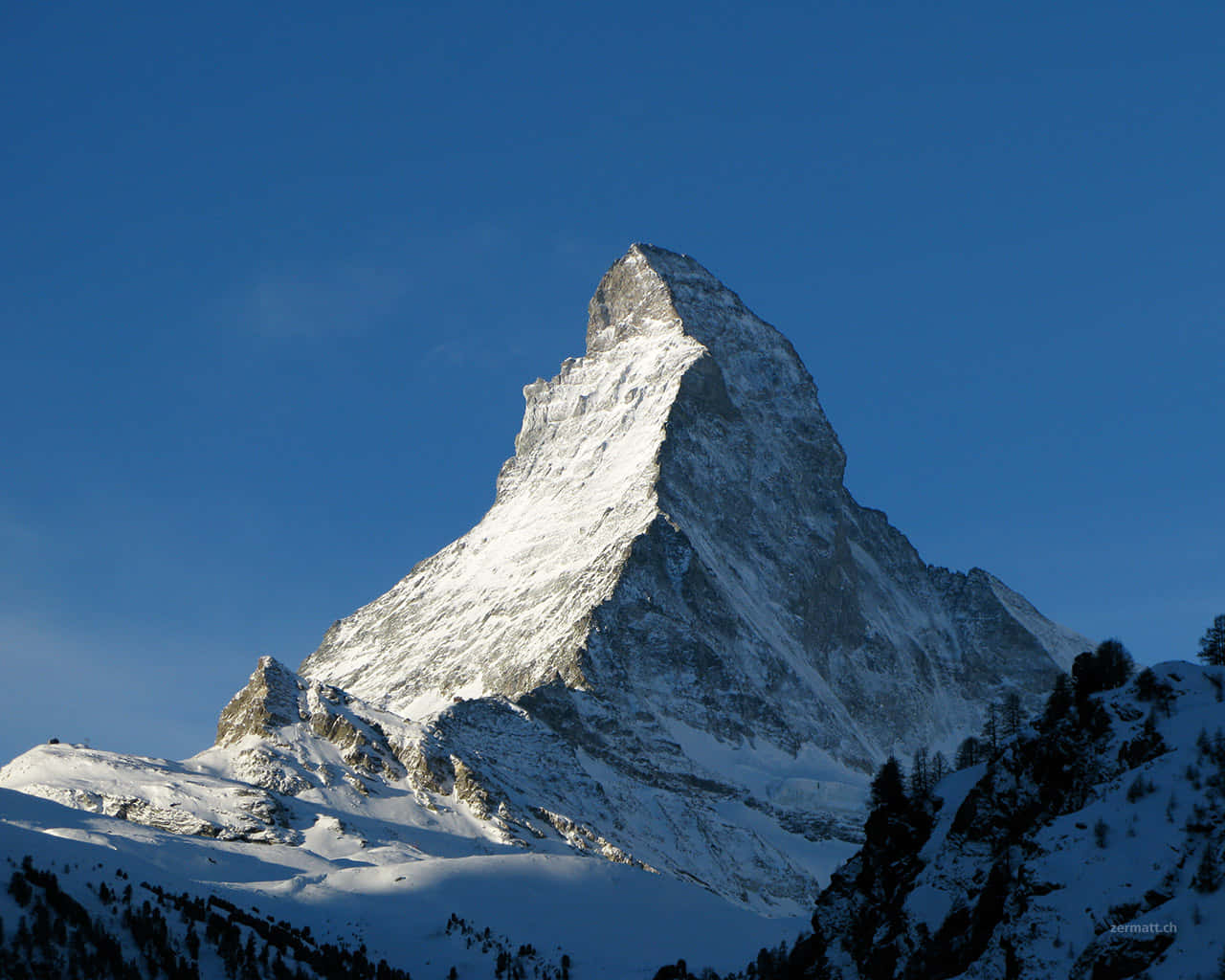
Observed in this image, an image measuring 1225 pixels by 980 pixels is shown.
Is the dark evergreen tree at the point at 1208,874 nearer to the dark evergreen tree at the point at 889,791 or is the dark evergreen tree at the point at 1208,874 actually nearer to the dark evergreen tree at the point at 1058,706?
the dark evergreen tree at the point at 1058,706

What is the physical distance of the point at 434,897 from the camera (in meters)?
135

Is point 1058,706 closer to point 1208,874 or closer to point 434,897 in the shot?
point 1208,874

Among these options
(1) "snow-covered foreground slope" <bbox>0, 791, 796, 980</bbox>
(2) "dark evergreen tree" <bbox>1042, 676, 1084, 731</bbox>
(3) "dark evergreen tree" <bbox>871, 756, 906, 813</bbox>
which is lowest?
(1) "snow-covered foreground slope" <bbox>0, 791, 796, 980</bbox>

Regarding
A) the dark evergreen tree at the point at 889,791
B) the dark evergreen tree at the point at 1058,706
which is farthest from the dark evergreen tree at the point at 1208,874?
the dark evergreen tree at the point at 889,791

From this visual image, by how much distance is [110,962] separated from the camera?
7900 cm

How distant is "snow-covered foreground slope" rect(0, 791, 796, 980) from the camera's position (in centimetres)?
11381

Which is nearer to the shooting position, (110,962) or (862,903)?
(110,962)

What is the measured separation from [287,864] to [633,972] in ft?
163

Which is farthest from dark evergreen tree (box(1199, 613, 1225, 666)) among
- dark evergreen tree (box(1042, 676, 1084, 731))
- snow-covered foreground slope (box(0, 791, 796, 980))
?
snow-covered foreground slope (box(0, 791, 796, 980))

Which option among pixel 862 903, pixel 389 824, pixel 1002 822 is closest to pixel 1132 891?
pixel 1002 822

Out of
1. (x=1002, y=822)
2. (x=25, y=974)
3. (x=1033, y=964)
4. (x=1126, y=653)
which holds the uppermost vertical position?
(x=1126, y=653)

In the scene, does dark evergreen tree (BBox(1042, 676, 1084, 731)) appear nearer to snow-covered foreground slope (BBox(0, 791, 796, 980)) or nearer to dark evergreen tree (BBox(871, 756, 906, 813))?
dark evergreen tree (BBox(871, 756, 906, 813))

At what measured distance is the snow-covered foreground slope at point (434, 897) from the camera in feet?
373

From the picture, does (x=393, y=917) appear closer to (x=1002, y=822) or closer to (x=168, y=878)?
(x=168, y=878)
